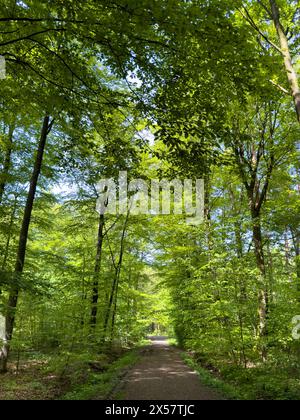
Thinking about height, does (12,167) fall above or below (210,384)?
above

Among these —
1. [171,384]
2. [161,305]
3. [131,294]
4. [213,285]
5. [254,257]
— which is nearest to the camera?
[171,384]

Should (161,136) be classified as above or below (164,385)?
above

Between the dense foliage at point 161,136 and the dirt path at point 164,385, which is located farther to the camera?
the dirt path at point 164,385

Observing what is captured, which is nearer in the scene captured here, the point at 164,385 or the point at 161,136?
the point at 161,136

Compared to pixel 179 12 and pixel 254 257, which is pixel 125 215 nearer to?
pixel 254 257

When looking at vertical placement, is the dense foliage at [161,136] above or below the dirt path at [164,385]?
above

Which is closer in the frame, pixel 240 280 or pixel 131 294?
pixel 240 280

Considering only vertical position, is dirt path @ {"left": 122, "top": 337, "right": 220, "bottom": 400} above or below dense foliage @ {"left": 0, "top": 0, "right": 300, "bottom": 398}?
below

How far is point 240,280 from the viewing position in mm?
9586

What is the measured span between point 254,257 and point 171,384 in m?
4.76

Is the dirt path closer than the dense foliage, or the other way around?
the dense foliage

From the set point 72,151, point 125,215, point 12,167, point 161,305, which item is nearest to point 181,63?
point 72,151

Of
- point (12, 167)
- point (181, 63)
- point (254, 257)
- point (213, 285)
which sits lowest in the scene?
point (213, 285)

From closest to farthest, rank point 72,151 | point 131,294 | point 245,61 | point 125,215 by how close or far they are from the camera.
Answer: point 245,61
point 72,151
point 125,215
point 131,294
